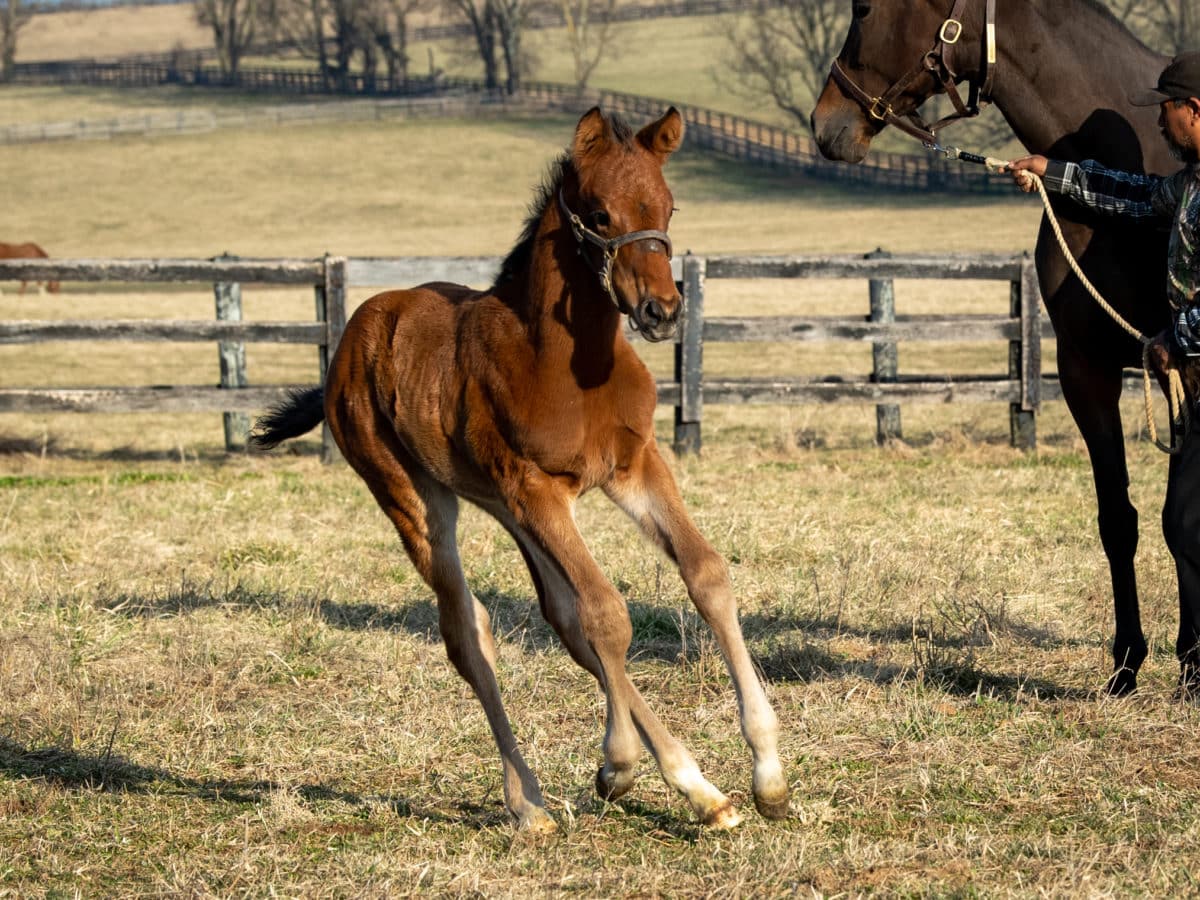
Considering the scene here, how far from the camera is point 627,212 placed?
13.5 ft

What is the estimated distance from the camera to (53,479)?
A: 10.8 m

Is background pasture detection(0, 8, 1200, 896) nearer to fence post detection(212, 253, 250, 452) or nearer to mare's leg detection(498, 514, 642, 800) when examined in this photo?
mare's leg detection(498, 514, 642, 800)

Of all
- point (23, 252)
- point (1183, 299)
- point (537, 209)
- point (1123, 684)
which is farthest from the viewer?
point (23, 252)

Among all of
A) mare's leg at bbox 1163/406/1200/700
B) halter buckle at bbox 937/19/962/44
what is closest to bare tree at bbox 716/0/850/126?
halter buckle at bbox 937/19/962/44

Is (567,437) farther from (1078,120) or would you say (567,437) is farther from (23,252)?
(23,252)

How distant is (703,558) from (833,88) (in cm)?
234

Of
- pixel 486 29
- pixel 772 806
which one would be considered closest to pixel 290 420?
pixel 772 806

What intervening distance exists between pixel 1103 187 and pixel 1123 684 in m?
1.77

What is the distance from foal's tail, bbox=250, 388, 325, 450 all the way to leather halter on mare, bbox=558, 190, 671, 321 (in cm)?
179

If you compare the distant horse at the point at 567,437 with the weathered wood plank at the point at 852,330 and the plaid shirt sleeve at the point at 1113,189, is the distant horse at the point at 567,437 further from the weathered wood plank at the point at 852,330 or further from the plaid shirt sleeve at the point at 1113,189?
the weathered wood plank at the point at 852,330

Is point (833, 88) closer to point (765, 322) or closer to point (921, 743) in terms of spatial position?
point (921, 743)

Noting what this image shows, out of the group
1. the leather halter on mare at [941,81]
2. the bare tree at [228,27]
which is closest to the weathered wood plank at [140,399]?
the leather halter on mare at [941,81]

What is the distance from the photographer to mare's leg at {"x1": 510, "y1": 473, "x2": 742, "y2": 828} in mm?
4137

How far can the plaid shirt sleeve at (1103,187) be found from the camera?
512cm
